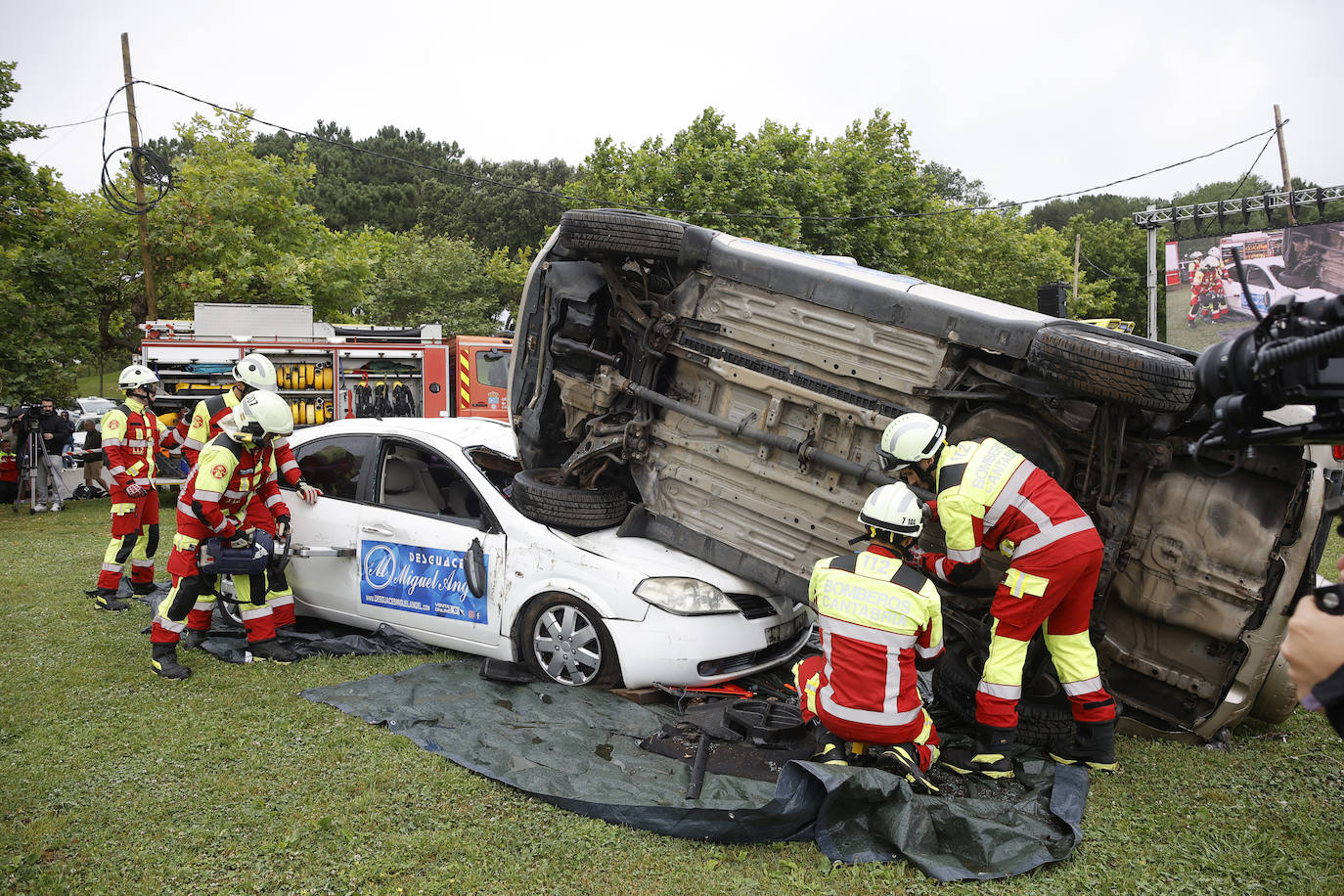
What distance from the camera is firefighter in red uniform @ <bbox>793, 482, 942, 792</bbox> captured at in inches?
137

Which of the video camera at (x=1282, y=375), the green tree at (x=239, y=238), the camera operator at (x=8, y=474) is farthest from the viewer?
the green tree at (x=239, y=238)

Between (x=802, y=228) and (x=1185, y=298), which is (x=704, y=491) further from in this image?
(x=1185, y=298)

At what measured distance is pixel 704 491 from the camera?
501 cm

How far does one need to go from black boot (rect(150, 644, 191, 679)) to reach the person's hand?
531 cm

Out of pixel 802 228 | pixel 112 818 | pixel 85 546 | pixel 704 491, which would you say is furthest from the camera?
pixel 802 228

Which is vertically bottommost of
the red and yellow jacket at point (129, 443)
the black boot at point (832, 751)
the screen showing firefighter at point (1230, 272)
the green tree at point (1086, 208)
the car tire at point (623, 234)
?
the black boot at point (832, 751)

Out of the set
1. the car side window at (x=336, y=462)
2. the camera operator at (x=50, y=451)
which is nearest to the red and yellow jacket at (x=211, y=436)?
the car side window at (x=336, y=462)

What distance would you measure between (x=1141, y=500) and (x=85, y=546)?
9941mm

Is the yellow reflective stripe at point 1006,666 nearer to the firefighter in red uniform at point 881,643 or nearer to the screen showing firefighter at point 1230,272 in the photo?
→ the firefighter in red uniform at point 881,643

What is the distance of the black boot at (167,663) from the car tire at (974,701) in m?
4.31

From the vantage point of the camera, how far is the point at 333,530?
5461 mm

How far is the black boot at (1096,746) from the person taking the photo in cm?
388

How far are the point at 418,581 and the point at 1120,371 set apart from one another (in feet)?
13.0

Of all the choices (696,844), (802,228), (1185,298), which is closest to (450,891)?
(696,844)
